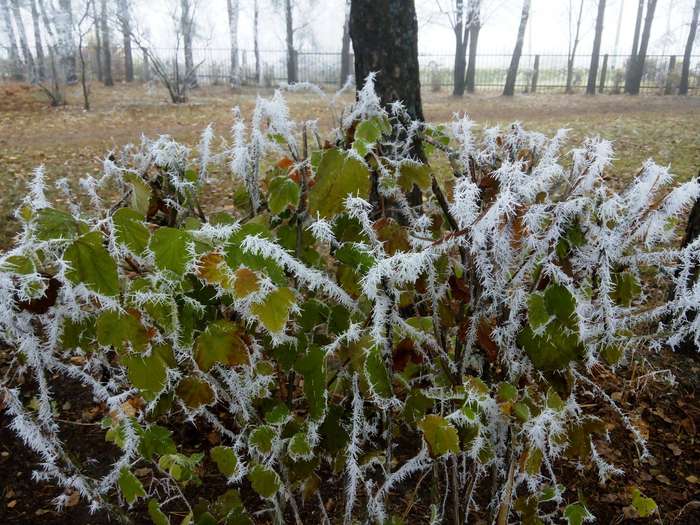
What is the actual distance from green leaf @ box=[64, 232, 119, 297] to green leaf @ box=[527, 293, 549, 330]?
79 centimetres

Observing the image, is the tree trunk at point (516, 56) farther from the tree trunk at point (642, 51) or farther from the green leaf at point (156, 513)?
the green leaf at point (156, 513)

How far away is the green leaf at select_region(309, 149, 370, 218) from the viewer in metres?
1.08

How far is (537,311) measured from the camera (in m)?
1.09

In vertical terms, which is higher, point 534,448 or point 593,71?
point 593,71

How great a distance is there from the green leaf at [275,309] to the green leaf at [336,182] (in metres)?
0.20

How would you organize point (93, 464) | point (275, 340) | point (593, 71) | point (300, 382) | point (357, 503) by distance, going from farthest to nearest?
1. point (593, 71)
2. point (300, 382)
3. point (93, 464)
4. point (357, 503)
5. point (275, 340)

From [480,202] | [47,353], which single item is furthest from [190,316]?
[480,202]

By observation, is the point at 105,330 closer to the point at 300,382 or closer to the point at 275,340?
the point at 275,340

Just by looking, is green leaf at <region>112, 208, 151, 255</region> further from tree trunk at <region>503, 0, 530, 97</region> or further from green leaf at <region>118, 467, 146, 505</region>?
tree trunk at <region>503, 0, 530, 97</region>

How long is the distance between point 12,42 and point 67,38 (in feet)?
24.6

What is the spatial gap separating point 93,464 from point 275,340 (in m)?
1.60

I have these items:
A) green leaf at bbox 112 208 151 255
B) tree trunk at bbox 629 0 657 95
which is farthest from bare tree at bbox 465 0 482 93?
green leaf at bbox 112 208 151 255

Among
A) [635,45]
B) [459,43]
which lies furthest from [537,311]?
[635,45]

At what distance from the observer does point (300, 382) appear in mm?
2475
